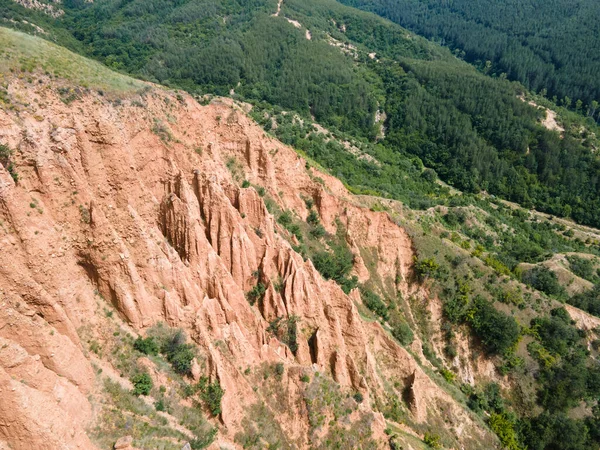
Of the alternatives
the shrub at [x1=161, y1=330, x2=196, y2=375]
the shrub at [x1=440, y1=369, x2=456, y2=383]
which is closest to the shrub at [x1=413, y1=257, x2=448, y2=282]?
the shrub at [x1=440, y1=369, x2=456, y2=383]

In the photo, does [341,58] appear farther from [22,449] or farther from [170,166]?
[22,449]

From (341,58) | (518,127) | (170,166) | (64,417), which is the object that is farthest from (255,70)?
(64,417)

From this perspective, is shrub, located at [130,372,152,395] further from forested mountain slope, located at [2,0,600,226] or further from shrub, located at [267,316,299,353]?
forested mountain slope, located at [2,0,600,226]

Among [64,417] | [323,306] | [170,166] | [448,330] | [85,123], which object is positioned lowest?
[448,330]

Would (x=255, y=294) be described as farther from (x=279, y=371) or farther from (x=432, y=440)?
(x=432, y=440)

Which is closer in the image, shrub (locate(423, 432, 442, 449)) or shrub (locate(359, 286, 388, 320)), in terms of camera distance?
shrub (locate(423, 432, 442, 449))

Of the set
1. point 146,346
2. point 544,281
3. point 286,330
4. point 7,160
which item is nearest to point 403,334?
point 286,330
